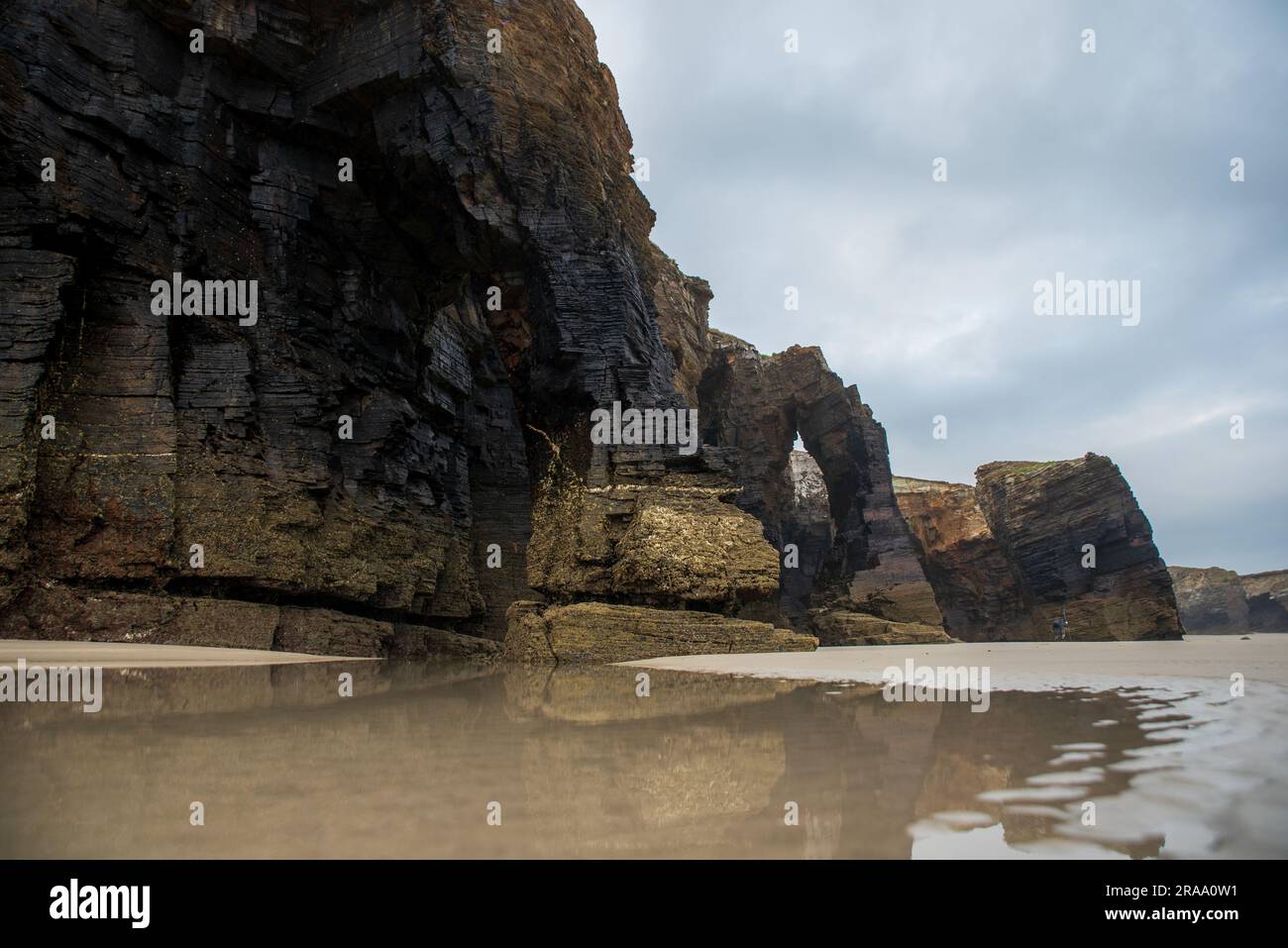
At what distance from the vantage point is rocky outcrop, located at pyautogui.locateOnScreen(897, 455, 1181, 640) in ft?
101

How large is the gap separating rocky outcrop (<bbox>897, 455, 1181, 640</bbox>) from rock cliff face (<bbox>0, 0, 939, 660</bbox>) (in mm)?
27318

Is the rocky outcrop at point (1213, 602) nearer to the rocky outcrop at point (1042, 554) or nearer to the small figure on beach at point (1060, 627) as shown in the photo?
the rocky outcrop at point (1042, 554)

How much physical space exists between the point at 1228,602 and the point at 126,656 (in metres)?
78.1

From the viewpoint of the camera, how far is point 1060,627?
31.4 meters

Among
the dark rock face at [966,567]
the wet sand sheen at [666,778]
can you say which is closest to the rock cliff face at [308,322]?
the wet sand sheen at [666,778]

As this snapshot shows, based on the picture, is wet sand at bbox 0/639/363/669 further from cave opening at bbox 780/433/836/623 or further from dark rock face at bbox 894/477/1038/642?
dark rock face at bbox 894/477/1038/642

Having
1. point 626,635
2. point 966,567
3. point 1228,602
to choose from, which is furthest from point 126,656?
point 1228,602

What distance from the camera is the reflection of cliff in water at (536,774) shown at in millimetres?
1632
